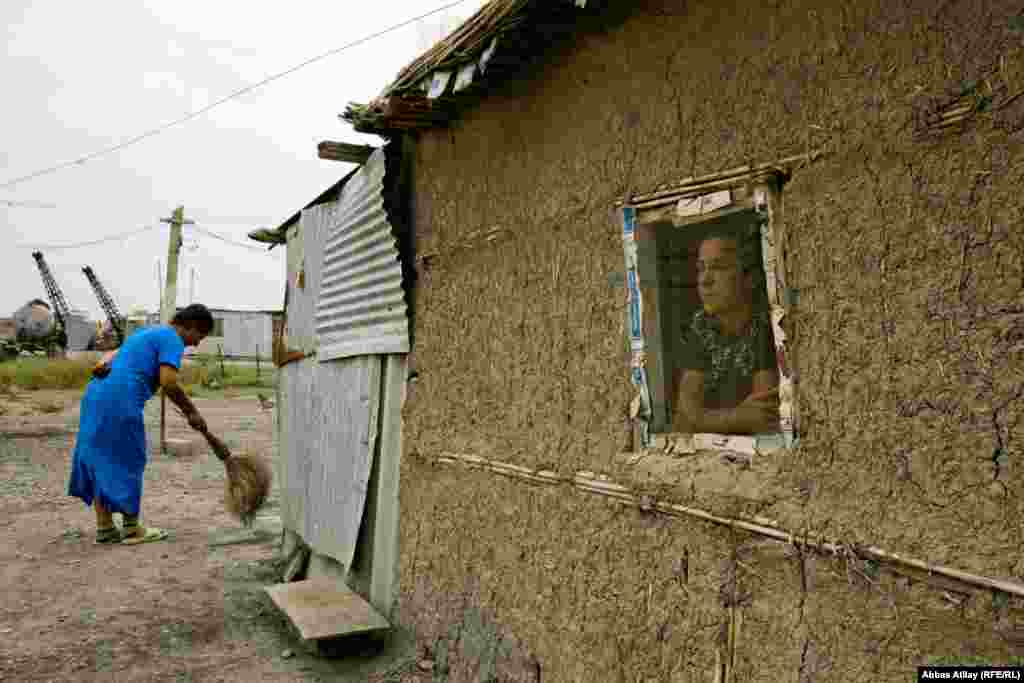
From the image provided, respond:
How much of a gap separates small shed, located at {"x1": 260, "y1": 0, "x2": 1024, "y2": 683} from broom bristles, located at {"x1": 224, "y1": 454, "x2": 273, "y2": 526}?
2204 millimetres

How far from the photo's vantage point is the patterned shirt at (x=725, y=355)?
9.36 feet

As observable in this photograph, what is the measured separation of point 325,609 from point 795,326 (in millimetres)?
3585

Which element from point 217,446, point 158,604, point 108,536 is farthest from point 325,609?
point 108,536

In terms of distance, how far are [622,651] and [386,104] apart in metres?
2.59

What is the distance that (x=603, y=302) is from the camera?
9.86ft

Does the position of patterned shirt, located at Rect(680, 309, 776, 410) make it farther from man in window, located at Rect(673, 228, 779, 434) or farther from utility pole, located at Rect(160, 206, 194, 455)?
utility pole, located at Rect(160, 206, 194, 455)

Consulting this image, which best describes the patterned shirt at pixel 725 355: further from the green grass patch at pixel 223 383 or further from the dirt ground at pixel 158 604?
the green grass patch at pixel 223 383

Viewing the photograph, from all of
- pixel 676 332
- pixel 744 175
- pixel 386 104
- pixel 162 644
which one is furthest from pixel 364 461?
pixel 744 175

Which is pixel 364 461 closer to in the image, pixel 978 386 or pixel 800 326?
pixel 800 326

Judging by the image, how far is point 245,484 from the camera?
6.61 metres

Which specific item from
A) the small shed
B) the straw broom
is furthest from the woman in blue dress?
the small shed

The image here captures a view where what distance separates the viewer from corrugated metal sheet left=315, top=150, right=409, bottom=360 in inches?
187

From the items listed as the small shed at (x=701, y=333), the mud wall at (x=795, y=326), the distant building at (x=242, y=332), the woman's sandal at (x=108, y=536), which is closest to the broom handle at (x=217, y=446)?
the woman's sandal at (x=108, y=536)

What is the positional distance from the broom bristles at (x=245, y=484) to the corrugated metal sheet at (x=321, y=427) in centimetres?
25
